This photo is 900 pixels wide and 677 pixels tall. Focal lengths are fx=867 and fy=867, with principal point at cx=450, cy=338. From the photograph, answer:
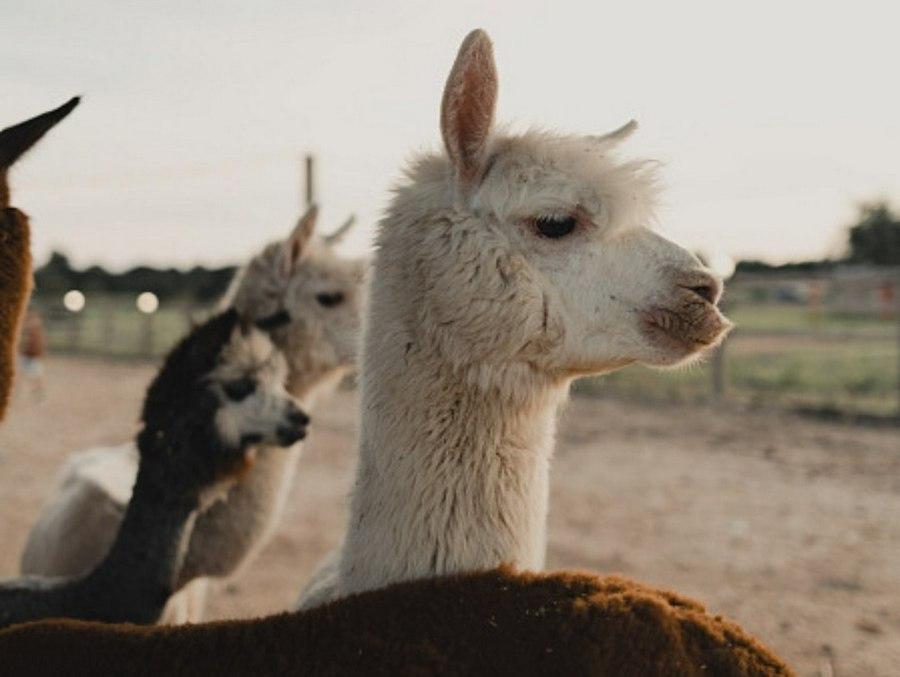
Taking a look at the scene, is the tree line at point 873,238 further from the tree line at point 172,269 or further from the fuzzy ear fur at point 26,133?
the fuzzy ear fur at point 26,133

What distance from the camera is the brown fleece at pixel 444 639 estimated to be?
158cm

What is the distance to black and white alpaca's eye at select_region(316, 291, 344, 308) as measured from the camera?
4.12 metres

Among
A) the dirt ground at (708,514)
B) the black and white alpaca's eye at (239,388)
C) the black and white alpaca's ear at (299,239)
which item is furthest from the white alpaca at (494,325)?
the dirt ground at (708,514)

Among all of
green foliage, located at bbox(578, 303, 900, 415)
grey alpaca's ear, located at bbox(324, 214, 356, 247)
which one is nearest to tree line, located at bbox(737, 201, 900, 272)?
green foliage, located at bbox(578, 303, 900, 415)

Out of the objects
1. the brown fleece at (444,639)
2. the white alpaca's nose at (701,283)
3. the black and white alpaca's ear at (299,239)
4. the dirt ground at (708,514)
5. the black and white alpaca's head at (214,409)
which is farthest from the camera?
the dirt ground at (708,514)

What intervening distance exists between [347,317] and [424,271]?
207 cm

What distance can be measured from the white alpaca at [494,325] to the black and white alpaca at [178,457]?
1.09m

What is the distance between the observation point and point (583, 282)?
203cm

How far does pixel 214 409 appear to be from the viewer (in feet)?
10.4

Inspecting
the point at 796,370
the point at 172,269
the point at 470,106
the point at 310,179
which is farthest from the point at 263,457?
the point at 172,269

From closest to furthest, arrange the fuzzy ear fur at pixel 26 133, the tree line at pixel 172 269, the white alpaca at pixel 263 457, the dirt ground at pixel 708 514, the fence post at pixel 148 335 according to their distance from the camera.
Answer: the fuzzy ear fur at pixel 26 133 → the white alpaca at pixel 263 457 → the dirt ground at pixel 708 514 → the fence post at pixel 148 335 → the tree line at pixel 172 269

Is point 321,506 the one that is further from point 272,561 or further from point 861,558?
point 861,558

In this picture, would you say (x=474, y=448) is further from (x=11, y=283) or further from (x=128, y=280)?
(x=128, y=280)

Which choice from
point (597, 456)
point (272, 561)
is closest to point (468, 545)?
point (272, 561)
